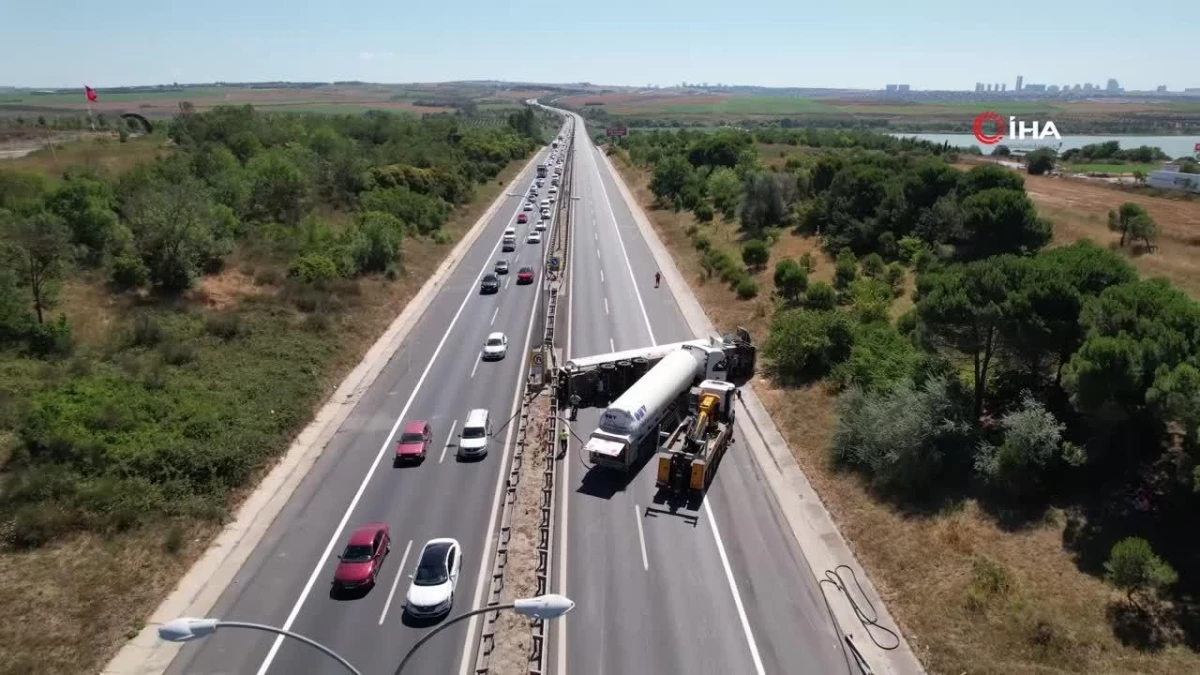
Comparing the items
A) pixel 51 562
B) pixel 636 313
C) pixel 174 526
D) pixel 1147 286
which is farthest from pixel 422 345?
pixel 1147 286

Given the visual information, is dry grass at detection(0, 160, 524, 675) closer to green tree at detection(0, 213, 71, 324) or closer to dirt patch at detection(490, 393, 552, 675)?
dirt patch at detection(490, 393, 552, 675)

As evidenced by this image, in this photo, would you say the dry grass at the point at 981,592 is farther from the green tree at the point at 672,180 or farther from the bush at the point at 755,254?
the green tree at the point at 672,180

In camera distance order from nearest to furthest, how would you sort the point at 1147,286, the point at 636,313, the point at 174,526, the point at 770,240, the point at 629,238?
the point at 174,526 < the point at 1147,286 < the point at 636,313 < the point at 770,240 < the point at 629,238

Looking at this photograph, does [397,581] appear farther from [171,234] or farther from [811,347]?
[171,234]

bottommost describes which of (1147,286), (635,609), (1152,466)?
(635,609)

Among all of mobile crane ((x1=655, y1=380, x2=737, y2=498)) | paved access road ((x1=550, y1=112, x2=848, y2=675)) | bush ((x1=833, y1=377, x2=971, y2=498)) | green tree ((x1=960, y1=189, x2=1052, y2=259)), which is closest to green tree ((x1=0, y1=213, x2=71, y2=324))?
paved access road ((x1=550, y1=112, x2=848, y2=675))

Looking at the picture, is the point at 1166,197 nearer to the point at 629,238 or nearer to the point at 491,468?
the point at 629,238

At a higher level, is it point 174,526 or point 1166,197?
point 1166,197

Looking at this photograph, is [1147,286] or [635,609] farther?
[1147,286]
